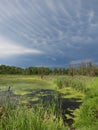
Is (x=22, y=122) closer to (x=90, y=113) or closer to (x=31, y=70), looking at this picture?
(x=90, y=113)

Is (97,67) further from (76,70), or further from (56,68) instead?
(56,68)

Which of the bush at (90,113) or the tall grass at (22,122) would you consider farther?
the tall grass at (22,122)

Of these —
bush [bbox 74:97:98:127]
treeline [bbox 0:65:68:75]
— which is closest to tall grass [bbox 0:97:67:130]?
bush [bbox 74:97:98:127]

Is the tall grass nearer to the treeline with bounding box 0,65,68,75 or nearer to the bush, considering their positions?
the bush

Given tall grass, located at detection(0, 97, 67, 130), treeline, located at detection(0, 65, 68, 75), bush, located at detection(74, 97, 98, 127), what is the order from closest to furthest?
bush, located at detection(74, 97, 98, 127) < tall grass, located at detection(0, 97, 67, 130) < treeline, located at detection(0, 65, 68, 75)

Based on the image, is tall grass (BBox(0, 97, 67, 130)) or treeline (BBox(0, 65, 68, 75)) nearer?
tall grass (BBox(0, 97, 67, 130))

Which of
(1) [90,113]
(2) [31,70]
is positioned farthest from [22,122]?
(2) [31,70]

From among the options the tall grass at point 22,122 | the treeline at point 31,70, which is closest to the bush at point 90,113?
the tall grass at point 22,122

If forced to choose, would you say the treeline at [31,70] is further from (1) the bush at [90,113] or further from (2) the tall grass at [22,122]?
(1) the bush at [90,113]

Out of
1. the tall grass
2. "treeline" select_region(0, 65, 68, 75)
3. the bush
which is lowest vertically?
the tall grass

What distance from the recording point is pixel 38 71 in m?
59.8

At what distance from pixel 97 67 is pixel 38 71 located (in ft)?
57.5

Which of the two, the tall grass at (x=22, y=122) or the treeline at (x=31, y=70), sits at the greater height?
the treeline at (x=31, y=70)

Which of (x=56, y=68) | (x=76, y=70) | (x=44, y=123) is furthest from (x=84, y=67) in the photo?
(x=44, y=123)
